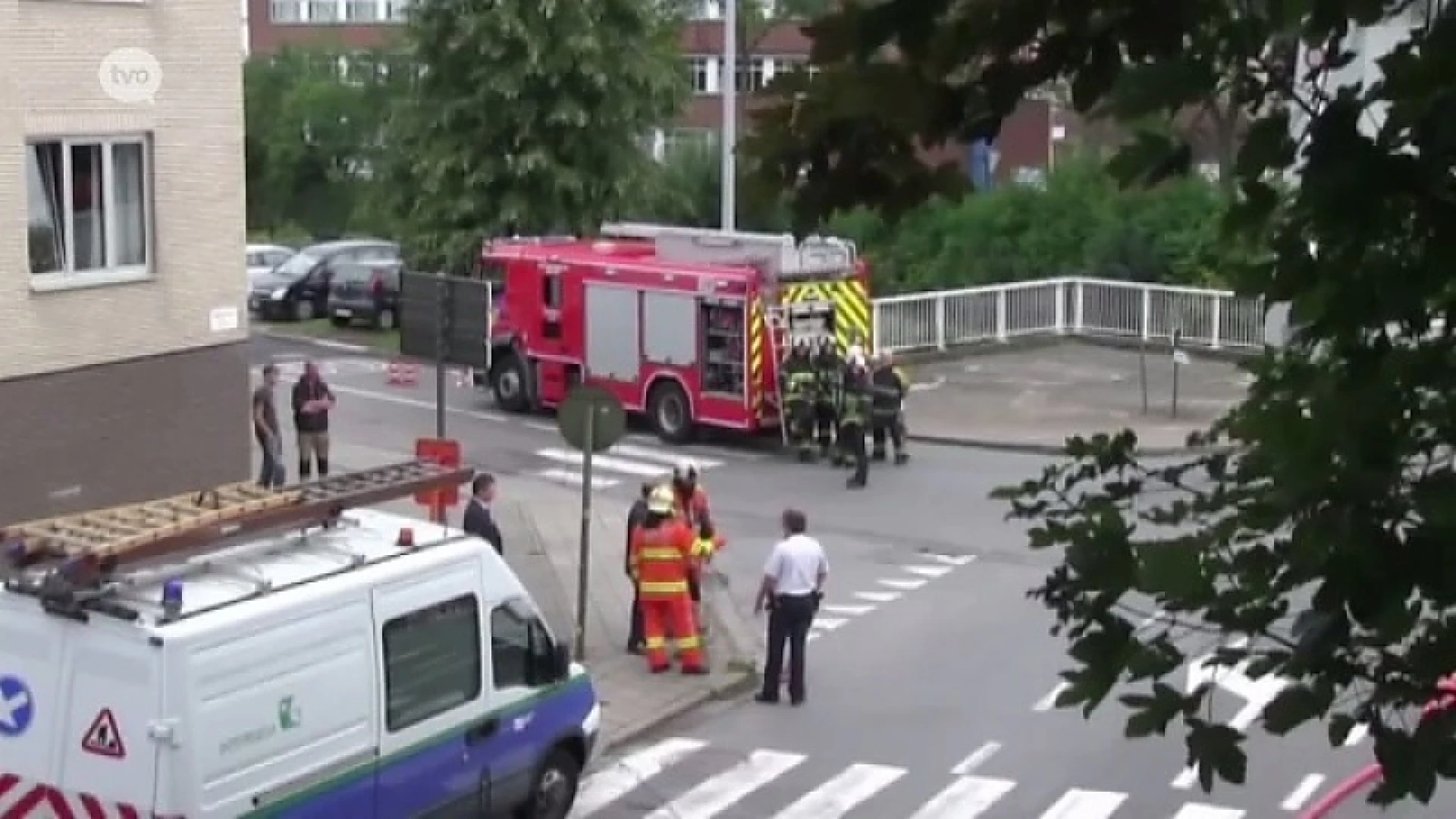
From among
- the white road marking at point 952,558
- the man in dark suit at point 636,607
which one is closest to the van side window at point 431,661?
the man in dark suit at point 636,607

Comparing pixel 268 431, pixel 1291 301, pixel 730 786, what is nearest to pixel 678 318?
pixel 268 431

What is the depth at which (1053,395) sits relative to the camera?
113 ft

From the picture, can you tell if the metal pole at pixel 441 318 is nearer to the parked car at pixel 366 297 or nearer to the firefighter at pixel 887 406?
the firefighter at pixel 887 406

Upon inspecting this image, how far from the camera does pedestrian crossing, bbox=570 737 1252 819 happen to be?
14.9 m

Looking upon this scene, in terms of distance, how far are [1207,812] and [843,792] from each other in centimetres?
228

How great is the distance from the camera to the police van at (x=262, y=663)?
11.4 metres

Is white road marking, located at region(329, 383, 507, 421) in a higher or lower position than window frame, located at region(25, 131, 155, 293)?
lower

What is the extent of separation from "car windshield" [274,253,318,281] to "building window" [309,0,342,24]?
33.2 meters

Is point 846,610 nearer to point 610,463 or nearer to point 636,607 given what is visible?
point 636,607

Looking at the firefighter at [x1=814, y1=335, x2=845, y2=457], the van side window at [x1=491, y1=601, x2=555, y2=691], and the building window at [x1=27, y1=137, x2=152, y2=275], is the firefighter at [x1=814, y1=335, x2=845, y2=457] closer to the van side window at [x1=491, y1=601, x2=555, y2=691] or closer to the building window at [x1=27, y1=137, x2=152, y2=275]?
the building window at [x1=27, y1=137, x2=152, y2=275]

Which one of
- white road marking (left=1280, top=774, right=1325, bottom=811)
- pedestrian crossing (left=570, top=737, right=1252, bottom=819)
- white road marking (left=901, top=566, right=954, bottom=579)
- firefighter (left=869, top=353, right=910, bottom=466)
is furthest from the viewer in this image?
firefighter (left=869, top=353, right=910, bottom=466)

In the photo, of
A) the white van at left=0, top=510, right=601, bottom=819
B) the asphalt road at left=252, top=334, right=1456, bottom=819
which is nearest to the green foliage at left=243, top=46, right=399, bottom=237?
the asphalt road at left=252, top=334, right=1456, bottom=819

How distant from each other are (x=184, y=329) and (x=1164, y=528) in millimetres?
16337

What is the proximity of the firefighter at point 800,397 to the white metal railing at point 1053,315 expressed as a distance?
6783 mm
